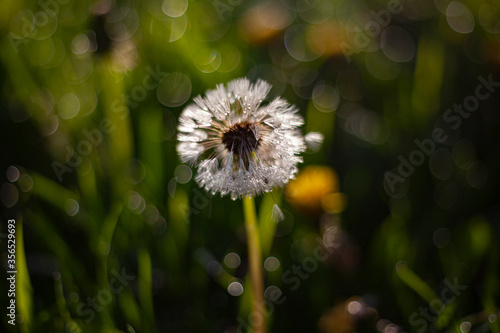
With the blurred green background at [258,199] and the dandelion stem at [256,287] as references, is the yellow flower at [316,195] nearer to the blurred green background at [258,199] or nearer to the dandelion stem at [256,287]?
the blurred green background at [258,199]

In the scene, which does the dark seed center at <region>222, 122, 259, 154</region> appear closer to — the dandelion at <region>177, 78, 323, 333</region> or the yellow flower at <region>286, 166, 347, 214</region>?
the dandelion at <region>177, 78, 323, 333</region>

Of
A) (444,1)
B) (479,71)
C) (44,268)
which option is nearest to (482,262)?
(479,71)

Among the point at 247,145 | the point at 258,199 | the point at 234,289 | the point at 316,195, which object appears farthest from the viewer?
the point at 258,199

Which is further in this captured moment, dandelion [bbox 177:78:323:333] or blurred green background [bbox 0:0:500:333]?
blurred green background [bbox 0:0:500:333]

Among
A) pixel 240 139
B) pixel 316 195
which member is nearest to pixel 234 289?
pixel 316 195

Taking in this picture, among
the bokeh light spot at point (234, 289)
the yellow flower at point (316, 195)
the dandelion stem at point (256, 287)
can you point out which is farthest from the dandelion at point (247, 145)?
the yellow flower at point (316, 195)

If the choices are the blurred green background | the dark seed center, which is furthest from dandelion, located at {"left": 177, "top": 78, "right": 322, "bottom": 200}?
the blurred green background

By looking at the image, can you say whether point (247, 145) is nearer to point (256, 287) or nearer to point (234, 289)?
point (256, 287)
